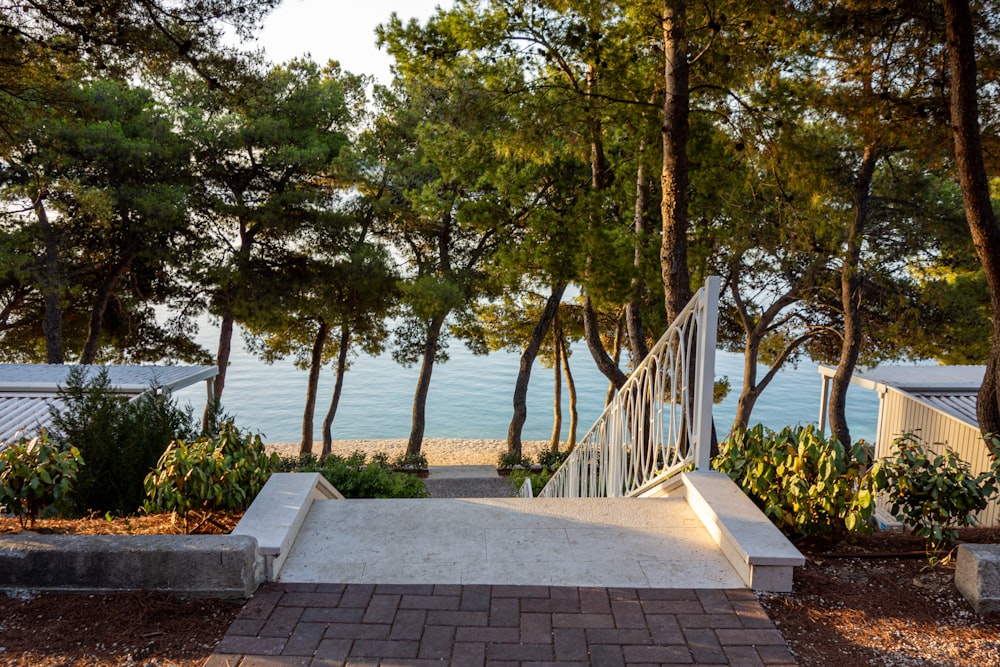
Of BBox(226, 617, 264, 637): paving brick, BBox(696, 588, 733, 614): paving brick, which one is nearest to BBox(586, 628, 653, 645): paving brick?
BBox(696, 588, 733, 614): paving brick

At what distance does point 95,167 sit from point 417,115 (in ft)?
22.8

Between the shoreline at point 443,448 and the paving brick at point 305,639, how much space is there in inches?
725

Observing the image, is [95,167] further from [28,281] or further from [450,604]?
[450,604]

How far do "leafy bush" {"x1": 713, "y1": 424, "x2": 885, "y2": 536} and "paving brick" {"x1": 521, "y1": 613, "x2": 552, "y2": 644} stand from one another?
4.71 feet

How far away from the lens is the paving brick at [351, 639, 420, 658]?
2621 millimetres

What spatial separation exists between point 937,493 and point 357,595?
2.78 m

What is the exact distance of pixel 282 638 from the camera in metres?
2.75

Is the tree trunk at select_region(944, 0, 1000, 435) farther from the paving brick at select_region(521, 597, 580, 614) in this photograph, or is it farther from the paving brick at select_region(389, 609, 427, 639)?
the paving brick at select_region(389, 609, 427, 639)

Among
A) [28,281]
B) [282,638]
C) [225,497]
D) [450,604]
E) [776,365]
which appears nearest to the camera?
[282,638]

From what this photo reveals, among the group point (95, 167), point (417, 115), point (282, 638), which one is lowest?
point (282, 638)

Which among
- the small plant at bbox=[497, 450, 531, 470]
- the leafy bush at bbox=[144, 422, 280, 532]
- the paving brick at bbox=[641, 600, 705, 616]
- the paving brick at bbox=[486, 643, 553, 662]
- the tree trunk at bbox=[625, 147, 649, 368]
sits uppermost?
the tree trunk at bbox=[625, 147, 649, 368]

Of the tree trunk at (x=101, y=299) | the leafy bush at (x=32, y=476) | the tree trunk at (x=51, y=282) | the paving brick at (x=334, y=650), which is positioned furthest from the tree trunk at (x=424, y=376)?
the paving brick at (x=334, y=650)

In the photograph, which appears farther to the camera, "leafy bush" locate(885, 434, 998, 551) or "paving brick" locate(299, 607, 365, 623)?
"leafy bush" locate(885, 434, 998, 551)

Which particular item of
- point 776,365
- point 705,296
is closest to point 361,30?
point 705,296
